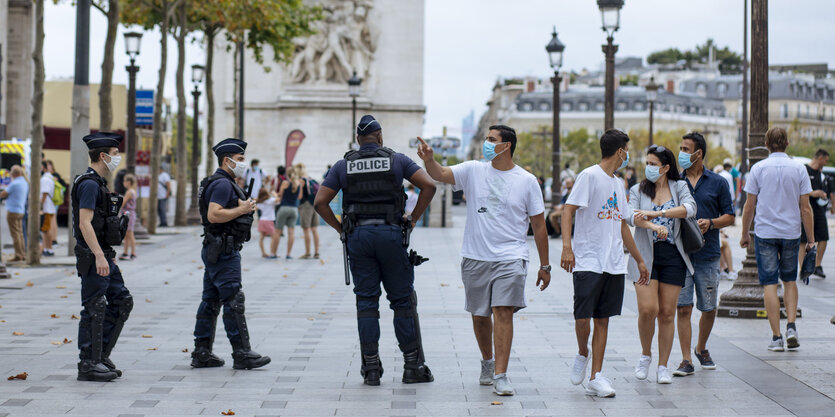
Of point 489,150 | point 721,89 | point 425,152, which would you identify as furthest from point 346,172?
point 721,89

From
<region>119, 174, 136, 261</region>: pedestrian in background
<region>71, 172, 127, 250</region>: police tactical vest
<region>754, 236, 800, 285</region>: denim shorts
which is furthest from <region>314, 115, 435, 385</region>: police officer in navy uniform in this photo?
<region>119, 174, 136, 261</region>: pedestrian in background

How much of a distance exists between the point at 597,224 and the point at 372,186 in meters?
1.54

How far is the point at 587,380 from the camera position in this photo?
8.64 meters

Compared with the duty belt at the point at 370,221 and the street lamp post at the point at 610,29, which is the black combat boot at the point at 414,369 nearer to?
the duty belt at the point at 370,221

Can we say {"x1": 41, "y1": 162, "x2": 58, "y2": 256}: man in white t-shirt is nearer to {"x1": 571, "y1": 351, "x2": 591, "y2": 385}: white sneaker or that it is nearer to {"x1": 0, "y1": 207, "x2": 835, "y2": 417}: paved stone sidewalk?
{"x1": 0, "y1": 207, "x2": 835, "y2": 417}: paved stone sidewalk

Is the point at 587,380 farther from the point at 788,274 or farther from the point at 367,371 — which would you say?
the point at 788,274

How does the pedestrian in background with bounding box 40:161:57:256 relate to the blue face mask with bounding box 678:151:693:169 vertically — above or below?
below

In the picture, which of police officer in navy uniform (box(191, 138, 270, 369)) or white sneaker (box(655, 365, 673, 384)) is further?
police officer in navy uniform (box(191, 138, 270, 369))

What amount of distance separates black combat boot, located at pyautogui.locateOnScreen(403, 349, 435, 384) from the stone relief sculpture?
34.3m

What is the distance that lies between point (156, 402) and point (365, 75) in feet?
117

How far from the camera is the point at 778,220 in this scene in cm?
999

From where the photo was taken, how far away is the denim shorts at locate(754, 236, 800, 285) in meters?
10.0

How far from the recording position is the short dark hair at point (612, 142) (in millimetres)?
8125

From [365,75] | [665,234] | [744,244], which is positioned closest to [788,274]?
[744,244]
